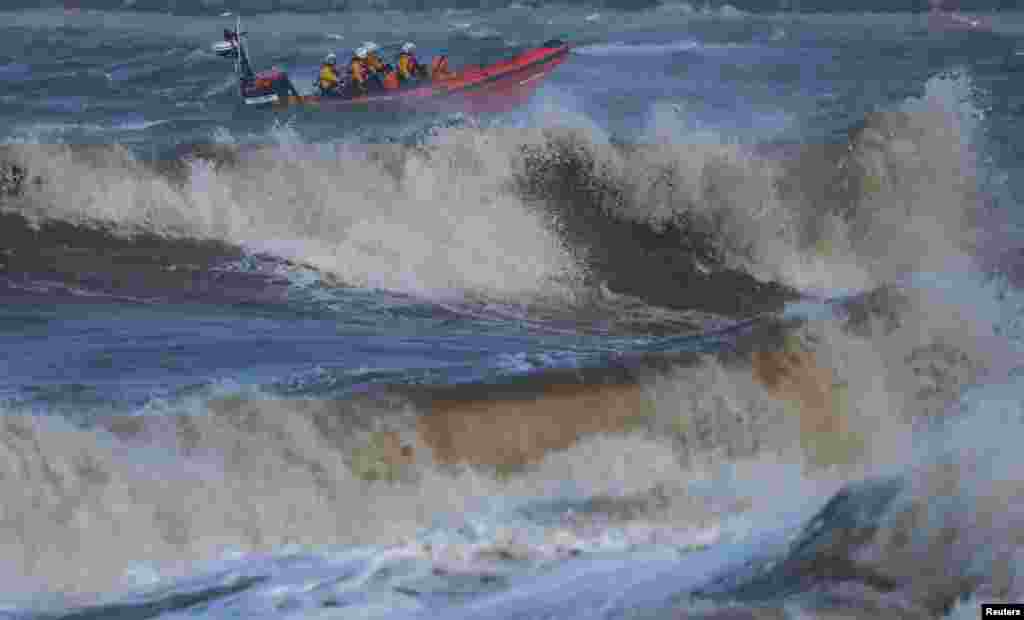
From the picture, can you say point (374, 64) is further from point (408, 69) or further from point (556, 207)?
point (556, 207)

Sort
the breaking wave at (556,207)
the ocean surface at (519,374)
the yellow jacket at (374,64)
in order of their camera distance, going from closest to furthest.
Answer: the ocean surface at (519,374), the breaking wave at (556,207), the yellow jacket at (374,64)

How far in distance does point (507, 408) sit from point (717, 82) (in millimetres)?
24955

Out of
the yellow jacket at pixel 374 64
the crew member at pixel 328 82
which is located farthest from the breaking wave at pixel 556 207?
the yellow jacket at pixel 374 64

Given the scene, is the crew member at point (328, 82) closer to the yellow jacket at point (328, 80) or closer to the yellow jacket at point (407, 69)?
the yellow jacket at point (328, 80)

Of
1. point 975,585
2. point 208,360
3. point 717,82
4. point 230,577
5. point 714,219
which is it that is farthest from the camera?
point 717,82

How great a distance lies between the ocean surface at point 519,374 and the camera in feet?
27.1

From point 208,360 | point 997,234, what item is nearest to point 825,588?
point 208,360

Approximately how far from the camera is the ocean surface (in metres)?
8.27

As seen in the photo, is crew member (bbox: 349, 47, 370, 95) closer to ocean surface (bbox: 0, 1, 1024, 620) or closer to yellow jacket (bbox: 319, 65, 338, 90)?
yellow jacket (bbox: 319, 65, 338, 90)

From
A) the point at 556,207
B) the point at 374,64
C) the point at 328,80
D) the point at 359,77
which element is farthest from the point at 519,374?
the point at 374,64

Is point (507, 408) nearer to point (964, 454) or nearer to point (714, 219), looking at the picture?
point (964, 454)

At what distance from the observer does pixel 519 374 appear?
1023 cm

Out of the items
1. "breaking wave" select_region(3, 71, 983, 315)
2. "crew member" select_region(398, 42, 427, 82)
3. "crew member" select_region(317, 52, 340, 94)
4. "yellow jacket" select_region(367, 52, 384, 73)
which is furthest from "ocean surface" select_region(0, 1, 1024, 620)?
"crew member" select_region(317, 52, 340, 94)

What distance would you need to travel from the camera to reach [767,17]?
181 feet
